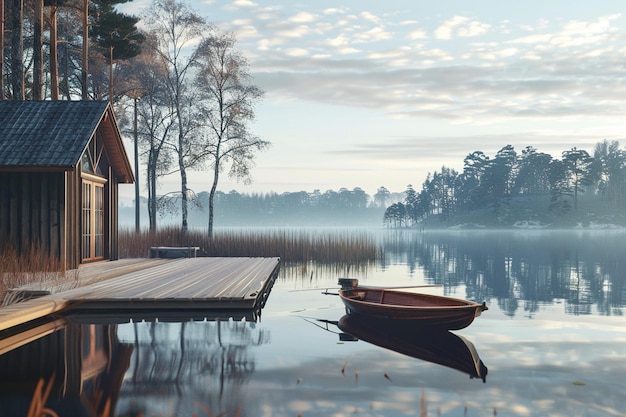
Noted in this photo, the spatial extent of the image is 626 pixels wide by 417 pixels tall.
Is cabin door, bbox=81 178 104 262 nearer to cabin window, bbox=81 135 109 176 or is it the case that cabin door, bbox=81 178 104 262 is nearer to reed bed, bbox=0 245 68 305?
cabin window, bbox=81 135 109 176

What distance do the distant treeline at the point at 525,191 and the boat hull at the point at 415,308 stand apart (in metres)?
90.2

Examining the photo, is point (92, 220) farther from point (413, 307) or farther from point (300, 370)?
point (300, 370)

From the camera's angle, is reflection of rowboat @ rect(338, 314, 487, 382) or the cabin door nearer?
reflection of rowboat @ rect(338, 314, 487, 382)

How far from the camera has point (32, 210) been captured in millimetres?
13469

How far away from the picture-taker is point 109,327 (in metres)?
9.50

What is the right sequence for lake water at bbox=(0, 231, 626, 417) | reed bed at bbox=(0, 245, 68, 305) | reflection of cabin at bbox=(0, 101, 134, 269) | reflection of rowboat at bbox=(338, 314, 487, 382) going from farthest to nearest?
reflection of cabin at bbox=(0, 101, 134, 269) < reed bed at bbox=(0, 245, 68, 305) < reflection of rowboat at bbox=(338, 314, 487, 382) < lake water at bbox=(0, 231, 626, 417)

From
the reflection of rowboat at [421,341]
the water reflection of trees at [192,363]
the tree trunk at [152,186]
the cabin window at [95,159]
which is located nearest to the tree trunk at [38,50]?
the cabin window at [95,159]

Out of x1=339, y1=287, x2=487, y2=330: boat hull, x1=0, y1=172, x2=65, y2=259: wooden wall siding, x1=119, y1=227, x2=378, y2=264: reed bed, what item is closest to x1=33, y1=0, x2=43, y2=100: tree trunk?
x1=0, y1=172, x2=65, y2=259: wooden wall siding

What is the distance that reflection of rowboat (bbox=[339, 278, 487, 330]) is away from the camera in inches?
378

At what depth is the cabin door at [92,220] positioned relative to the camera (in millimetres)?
15202

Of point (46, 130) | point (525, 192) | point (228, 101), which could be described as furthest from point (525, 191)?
point (46, 130)

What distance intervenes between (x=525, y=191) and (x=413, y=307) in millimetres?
109256

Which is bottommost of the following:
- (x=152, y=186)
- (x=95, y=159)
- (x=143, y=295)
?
(x=143, y=295)

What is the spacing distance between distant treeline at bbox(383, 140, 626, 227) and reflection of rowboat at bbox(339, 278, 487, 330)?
9015 centimetres
